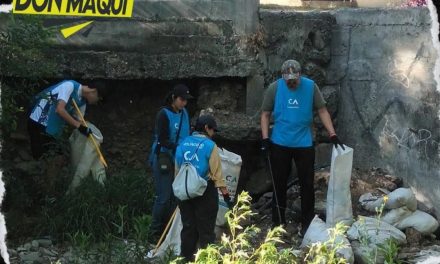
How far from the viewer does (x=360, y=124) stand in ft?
24.4

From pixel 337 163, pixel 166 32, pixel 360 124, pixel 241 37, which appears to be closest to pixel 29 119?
pixel 166 32


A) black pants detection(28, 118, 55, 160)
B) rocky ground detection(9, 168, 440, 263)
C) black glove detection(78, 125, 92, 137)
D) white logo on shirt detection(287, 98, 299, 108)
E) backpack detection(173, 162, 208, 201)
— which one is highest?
white logo on shirt detection(287, 98, 299, 108)

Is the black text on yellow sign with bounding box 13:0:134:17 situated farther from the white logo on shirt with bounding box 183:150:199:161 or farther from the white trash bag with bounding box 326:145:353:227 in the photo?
the white trash bag with bounding box 326:145:353:227

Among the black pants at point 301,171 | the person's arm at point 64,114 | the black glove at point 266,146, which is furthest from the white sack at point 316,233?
the person's arm at point 64,114

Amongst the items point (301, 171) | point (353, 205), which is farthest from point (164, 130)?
point (353, 205)

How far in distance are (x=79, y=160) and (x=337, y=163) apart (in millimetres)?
2490

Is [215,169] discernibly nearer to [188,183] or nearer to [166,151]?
[188,183]

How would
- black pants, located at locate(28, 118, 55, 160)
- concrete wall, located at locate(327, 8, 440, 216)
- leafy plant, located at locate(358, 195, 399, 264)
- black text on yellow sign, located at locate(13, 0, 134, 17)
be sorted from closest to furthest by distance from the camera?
leafy plant, located at locate(358, 195, 399, 264), concrete wall, located at locate(327, 8, 440, 216), black pants, located at locate(28, 118, 55, 160), black text on yellow sign, located at locate(13, 0, 134, 17)

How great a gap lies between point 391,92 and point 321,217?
1554 mm

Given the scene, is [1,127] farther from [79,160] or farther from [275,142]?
[275,142]

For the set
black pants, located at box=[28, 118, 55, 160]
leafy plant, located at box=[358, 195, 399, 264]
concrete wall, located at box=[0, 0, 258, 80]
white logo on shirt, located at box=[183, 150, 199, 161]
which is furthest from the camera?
concrete wall, located at box=[0, 0, 258, 80]

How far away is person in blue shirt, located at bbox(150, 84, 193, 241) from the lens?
6.07 metres

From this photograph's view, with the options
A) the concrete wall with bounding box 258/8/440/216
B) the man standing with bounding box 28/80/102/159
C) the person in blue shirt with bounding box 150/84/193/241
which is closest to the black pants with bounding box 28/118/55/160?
the man standing with bounding box 28/80/102/159

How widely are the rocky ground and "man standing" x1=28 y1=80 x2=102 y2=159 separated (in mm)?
1088
